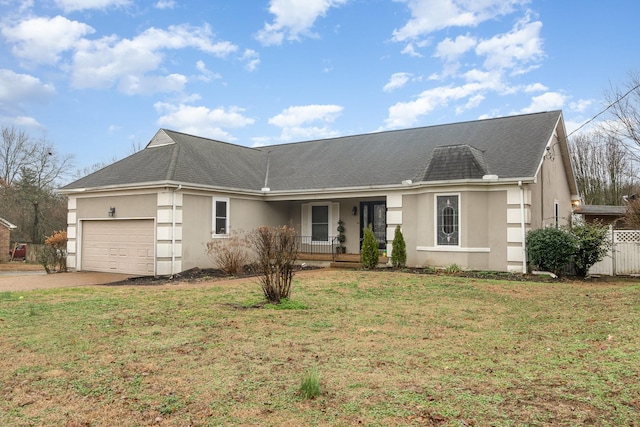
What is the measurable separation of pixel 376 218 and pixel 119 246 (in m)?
9.81

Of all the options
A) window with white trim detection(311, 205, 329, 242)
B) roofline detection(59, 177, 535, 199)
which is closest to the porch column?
roofline detection(59, 177, 535, 199)

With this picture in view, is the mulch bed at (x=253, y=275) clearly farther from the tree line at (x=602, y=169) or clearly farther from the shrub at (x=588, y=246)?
the tree line at (x=602, y=169)

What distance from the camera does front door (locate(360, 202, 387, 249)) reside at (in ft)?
59.9

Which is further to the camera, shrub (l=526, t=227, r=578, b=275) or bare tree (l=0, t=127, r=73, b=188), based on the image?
bare tree (l=0, t=127, r=73, b=188)

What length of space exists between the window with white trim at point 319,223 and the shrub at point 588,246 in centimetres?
923

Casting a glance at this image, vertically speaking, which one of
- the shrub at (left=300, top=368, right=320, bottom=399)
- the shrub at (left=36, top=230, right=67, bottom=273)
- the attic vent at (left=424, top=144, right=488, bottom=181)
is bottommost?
the shrub at (left=300, top=368, right=320, bottom=399)

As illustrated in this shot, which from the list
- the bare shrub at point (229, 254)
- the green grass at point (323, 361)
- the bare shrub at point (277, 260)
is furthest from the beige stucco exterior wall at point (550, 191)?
the bare shrub at point (229, 254)

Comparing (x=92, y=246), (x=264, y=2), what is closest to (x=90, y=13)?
(x=264, y=2)

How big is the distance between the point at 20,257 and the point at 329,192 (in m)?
22.5

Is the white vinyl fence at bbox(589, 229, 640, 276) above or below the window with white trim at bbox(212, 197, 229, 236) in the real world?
below

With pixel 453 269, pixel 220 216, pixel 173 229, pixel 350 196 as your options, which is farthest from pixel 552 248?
pixel 173 229

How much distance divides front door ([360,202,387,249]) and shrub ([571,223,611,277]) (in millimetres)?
6798

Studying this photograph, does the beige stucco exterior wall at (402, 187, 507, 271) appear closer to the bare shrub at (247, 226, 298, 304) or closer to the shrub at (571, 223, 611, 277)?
the shrub at (571, 223, 611, 277)

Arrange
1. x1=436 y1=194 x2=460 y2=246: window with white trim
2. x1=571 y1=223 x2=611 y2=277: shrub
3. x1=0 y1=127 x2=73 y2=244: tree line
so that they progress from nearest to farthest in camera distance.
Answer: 1. x1=571 y1=223 x2=611 y2=277: shrub
2. x1=436 y1=194 x2=460 y2=246: window with white trim
3. x1=0 y1=127 x2=73 y2=244: tree line
